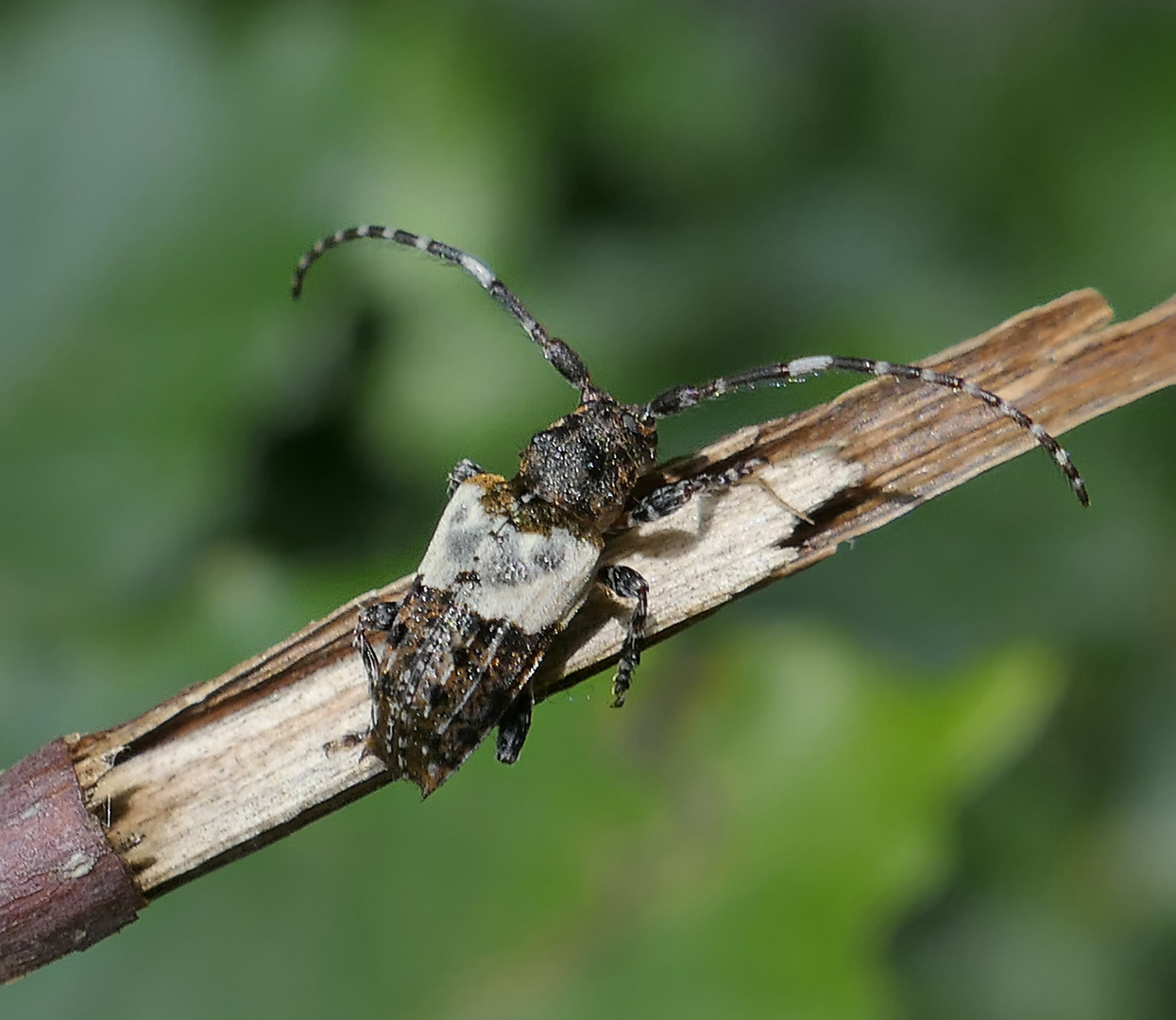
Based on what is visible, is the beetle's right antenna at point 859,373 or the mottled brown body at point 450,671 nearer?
the beetle's right antenna at point 859,373

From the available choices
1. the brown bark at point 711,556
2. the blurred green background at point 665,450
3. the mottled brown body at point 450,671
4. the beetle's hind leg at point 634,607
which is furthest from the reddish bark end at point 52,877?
the blurred green background at point 665,450

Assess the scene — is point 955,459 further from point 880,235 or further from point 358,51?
point 880,235

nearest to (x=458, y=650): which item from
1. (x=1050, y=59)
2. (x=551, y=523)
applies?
(x=551, y=523)

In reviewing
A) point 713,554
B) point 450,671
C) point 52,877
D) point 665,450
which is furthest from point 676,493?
point 665,450

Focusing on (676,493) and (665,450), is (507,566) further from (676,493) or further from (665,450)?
(665,450)

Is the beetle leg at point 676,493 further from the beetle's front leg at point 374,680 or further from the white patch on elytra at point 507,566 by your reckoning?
the beetle's front leg at point 374,680

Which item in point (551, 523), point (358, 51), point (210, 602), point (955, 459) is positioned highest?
point (358, 51)

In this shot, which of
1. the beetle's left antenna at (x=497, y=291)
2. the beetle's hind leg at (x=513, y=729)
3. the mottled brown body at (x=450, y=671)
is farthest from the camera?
the beetle's left antenna at (x=497, y=291)
